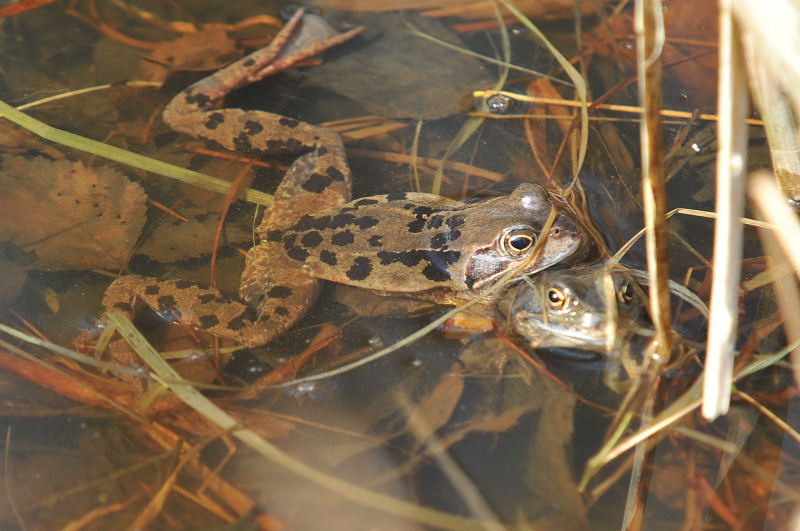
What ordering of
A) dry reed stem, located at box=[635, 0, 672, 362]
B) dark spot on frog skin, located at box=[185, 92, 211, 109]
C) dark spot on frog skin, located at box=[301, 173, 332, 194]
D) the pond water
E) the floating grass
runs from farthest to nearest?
dark spot on frog skin, located at box=[185, 92, 211, 109]
dark spot on frog skin, located at box=[301, 173, 332, 194]
the pond water
the floating grass
dry reed stem, located at box=[635, 0, 672, 362]

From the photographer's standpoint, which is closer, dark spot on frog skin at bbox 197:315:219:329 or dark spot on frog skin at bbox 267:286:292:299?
dark spot on frog skin at bbox 197:315:219:329

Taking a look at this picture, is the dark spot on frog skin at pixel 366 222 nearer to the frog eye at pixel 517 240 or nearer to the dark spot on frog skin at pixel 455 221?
the dark spot on frog skin at pixel 455 221

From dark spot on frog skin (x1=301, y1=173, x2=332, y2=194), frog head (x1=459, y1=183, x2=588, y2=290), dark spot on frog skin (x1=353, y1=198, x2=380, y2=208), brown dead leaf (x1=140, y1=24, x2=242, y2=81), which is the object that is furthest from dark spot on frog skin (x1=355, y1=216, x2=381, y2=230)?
brown dead leaf (x1=140, y1=24, x2=242, y2=81)

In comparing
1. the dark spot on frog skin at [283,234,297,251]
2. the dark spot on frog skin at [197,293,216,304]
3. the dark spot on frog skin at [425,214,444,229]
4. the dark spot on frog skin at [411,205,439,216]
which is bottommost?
the dark spot on frog skin at [197,293,216,304]

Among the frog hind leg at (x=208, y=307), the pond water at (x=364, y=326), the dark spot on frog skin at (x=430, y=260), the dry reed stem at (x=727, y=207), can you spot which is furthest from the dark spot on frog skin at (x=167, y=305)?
the dry reed stem at (x=727, y=207)

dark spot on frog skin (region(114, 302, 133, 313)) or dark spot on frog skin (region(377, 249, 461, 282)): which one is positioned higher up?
dark spot on frog skin (region(377, 249, 461, 282))

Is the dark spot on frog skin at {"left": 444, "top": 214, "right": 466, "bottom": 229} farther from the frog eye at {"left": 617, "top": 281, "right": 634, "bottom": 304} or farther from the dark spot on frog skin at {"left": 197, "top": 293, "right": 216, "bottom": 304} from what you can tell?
the dark spot on frog skin at {"left": 197, "top": 293, "right": 216, "bottom": 304}

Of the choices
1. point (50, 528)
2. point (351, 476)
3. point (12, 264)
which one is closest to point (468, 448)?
point (351, 476)

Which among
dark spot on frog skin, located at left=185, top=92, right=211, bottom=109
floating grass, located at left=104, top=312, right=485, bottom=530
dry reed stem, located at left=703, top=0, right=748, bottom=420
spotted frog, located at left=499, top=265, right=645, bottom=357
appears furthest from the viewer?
dark spot on frog skin, located at left=185, top=92, right=211, bottom=109
